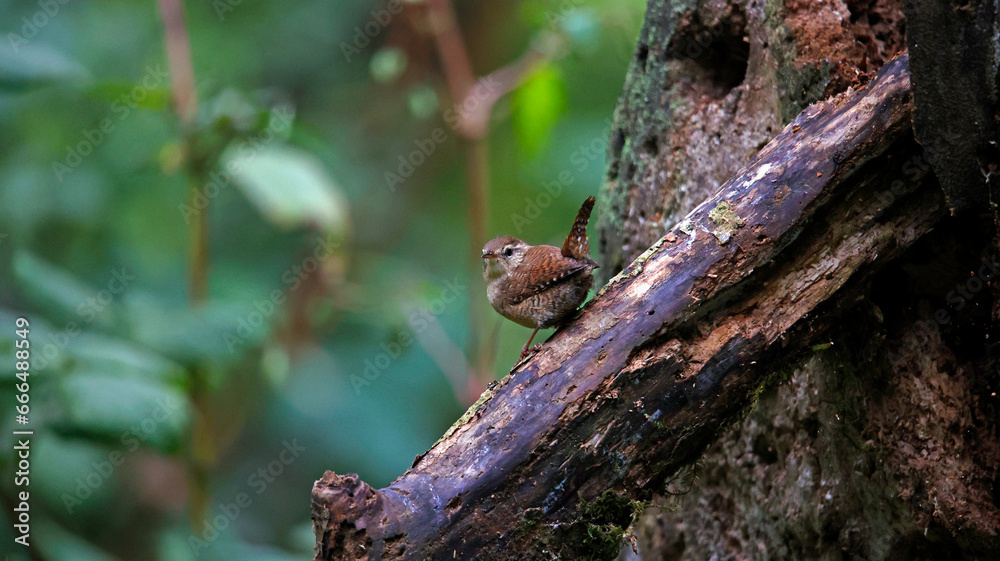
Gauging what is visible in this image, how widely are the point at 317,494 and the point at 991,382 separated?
1910 millimetres

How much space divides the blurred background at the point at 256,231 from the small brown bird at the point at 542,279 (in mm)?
Answer: 1044

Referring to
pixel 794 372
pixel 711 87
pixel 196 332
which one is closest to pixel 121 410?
pixel 196 332

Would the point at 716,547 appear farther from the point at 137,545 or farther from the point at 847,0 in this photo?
the point at 137,545

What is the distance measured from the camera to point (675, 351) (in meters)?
2.08

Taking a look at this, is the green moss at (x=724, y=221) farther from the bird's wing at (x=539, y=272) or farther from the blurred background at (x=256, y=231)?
the blurred background at (x=256, y=231)

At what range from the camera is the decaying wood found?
1986 mm

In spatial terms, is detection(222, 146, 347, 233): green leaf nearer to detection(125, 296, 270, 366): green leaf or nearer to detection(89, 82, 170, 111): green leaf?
detection(89, 82, 170, 111): green leaf

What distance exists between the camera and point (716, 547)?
278 cm

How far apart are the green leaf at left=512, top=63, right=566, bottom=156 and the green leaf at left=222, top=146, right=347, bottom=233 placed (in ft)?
4.19

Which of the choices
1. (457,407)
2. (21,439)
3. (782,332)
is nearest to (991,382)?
Result: (782,332)

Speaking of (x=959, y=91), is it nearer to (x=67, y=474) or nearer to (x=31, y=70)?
(x=31, y=70)

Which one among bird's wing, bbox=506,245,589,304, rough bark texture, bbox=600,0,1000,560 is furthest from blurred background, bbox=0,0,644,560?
bird's wing, bbox=506,245,589,304

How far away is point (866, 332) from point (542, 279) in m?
1.03

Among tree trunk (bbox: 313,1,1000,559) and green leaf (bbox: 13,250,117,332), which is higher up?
green leaf (bbox: 13,250,117,332)
